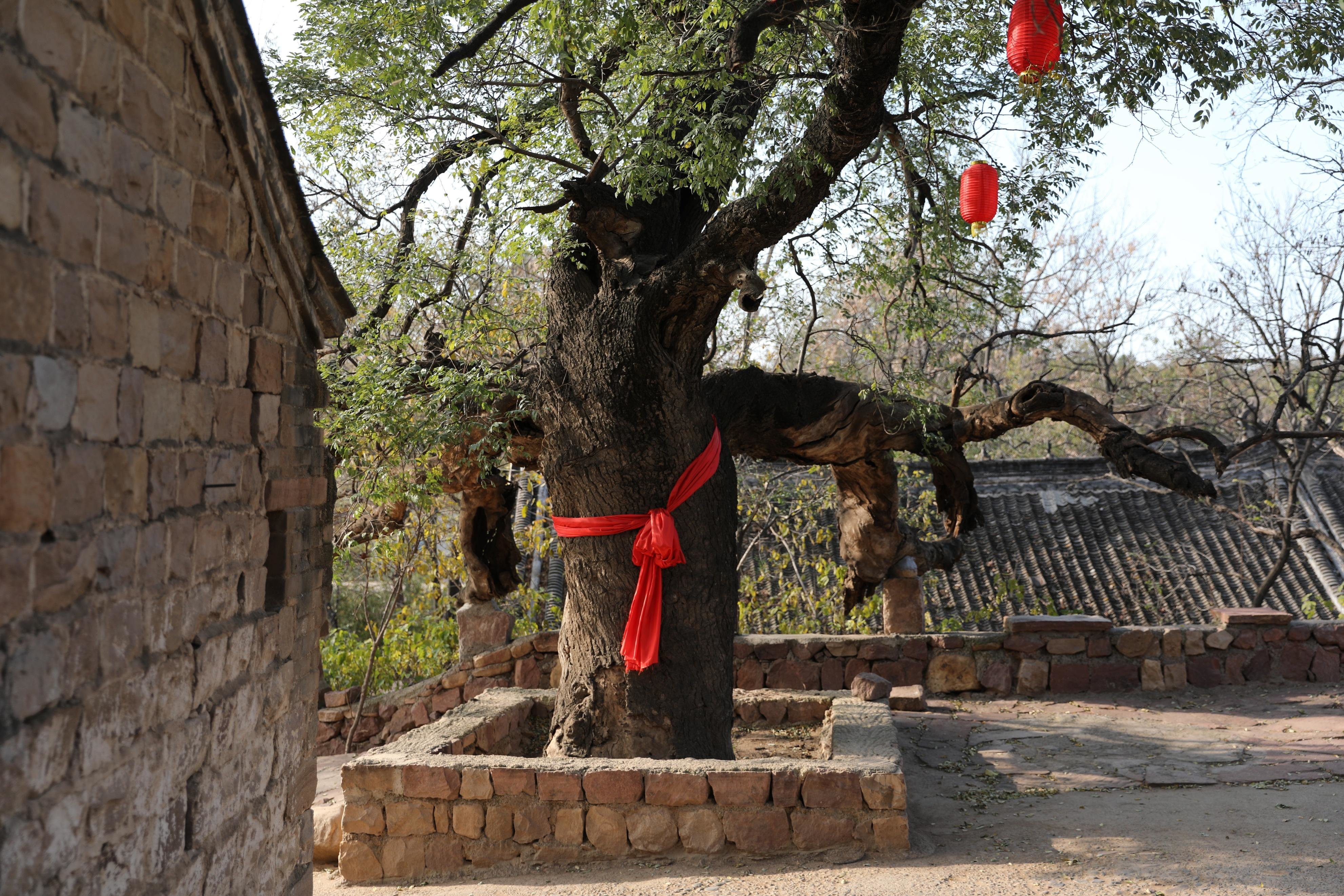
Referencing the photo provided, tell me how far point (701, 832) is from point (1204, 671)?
6246 mm

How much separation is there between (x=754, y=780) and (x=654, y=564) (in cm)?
149

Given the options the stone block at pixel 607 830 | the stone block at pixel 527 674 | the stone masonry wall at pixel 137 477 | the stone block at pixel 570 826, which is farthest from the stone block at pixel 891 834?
the stone block at pixel 527 674

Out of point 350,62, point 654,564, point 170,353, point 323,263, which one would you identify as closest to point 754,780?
point 654,564

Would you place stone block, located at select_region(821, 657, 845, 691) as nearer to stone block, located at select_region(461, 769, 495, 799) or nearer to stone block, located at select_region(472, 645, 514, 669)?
stone block, located at select_region(472, 645, 514, 669)

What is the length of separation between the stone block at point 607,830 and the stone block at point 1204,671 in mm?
6424

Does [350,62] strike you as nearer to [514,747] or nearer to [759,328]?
[514,747]

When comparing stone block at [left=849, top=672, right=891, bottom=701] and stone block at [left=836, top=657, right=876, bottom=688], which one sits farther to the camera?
stone block at [left=836, top=657, right=876, bottom=688]

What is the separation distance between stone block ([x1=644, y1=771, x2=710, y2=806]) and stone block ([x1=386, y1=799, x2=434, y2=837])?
1.30 meters

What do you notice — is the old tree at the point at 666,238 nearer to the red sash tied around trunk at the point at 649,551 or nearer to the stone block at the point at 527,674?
the red sash tied around trunk at the point at 649,551

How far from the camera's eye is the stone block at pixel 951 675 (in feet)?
30.9

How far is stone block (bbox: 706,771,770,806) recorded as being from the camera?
5.19m

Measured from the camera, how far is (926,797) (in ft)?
20.4

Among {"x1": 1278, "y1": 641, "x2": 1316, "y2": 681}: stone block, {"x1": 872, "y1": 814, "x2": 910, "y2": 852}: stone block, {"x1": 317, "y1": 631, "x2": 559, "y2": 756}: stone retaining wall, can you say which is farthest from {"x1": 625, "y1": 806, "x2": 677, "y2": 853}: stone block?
{"x1": 1278, "y1": 641, "x2": 1316, "y2": 681}: stone block

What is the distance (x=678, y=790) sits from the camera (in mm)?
5223
